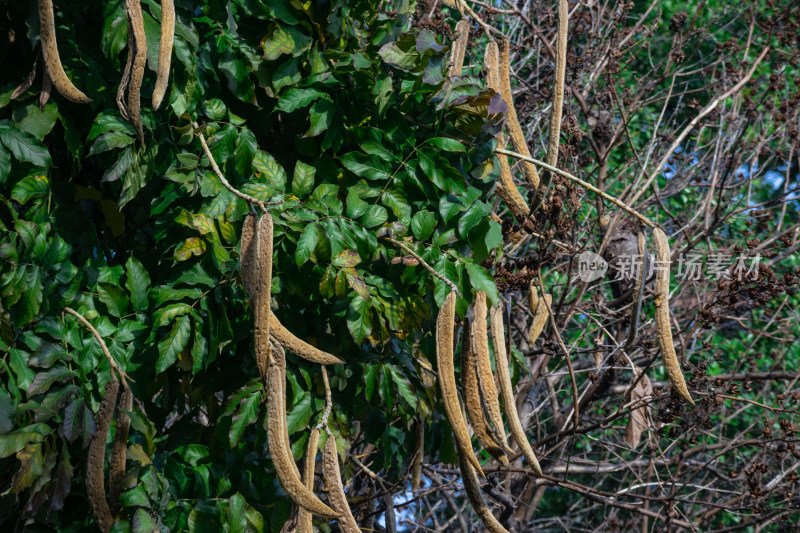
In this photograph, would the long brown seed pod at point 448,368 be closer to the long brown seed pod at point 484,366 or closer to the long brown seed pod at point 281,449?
the long brown seed pod at point 484,366

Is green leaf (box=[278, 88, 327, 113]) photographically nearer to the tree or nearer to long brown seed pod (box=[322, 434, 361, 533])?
the tree

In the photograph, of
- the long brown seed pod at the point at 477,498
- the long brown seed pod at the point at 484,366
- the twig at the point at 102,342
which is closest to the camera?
the twig at the point at 102,342

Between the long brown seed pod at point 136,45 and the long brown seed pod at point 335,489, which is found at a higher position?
the long brown seed pod at point 136,45

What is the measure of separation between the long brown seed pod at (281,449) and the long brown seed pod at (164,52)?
0.58 meters

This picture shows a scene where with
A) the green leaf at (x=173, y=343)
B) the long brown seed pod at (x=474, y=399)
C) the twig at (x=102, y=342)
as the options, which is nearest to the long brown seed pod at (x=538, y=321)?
the long brown seed pod at (x=474, y=399)

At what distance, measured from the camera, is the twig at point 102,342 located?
5.89 ft

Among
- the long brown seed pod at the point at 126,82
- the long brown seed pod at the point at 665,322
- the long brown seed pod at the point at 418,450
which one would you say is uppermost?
the long brown seed pod at the point at 126,82

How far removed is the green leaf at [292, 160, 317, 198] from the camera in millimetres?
2082

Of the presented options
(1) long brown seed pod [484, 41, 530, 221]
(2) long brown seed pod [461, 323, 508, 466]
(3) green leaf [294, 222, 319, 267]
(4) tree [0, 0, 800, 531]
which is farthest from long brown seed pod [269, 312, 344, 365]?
(1) long brown seed pod [484, 41, 530, 221]

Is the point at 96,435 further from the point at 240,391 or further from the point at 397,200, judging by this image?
the point at 397,200

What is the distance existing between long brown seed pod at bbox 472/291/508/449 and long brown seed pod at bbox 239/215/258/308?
0.59 metres

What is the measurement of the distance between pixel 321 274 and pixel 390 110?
1.66ft

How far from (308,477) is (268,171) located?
75 cm

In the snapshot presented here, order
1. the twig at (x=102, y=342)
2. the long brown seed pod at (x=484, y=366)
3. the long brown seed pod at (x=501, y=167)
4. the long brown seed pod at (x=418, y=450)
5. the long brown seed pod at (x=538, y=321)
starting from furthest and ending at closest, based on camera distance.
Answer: the long brown seed pod at (x=538, y=321), the long brown seed pod at (x=418, y=450), the long brown seed pod at (x=501, y=167), the long brown seed pod at (x=484, y=366), the twig at (x=102, y=342)
